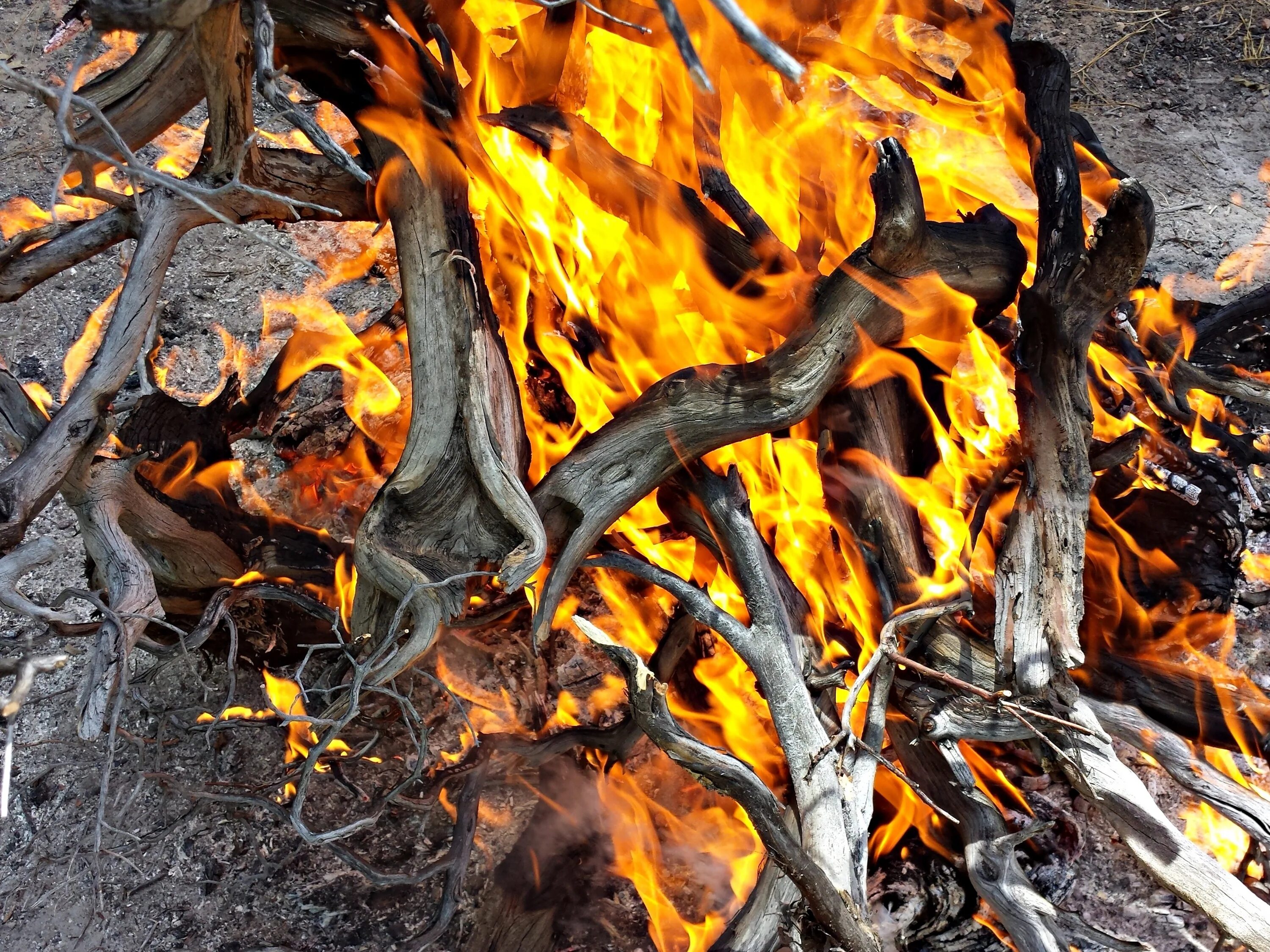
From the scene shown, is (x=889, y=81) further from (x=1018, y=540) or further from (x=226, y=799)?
(x=226, y=799)

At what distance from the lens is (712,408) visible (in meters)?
2.00

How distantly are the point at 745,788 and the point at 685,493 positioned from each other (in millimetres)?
701

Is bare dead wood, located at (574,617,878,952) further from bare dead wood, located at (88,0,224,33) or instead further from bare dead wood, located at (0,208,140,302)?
bare dead wood, located at (0,208,140,302)

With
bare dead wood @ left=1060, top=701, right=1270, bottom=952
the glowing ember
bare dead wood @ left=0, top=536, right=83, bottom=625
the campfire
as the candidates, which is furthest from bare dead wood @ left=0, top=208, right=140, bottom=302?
the glowing ember

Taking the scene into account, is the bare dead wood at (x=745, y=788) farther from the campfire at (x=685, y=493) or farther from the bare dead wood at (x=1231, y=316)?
the bare dead wood at (x=1231, y=316)

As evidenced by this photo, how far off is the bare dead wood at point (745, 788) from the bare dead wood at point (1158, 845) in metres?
0.57

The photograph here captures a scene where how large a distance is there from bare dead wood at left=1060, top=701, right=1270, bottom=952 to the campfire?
0.4 inches

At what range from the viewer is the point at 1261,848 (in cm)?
222

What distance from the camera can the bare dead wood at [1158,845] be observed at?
177cm

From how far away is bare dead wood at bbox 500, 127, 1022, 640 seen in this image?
2.00 meters

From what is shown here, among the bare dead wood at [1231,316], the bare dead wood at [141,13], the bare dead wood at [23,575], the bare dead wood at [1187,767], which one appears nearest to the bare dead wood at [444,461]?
the bare dead wood at [23,575]

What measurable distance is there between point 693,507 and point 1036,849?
50.9 inches

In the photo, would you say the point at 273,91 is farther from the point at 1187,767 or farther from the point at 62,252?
the point at 1187,767

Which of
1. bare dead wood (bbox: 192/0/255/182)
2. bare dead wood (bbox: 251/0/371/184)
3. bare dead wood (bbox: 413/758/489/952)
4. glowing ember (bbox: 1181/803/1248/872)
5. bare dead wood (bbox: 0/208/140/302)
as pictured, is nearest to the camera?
bare dead wood (bbox: 251/0/371/184)
